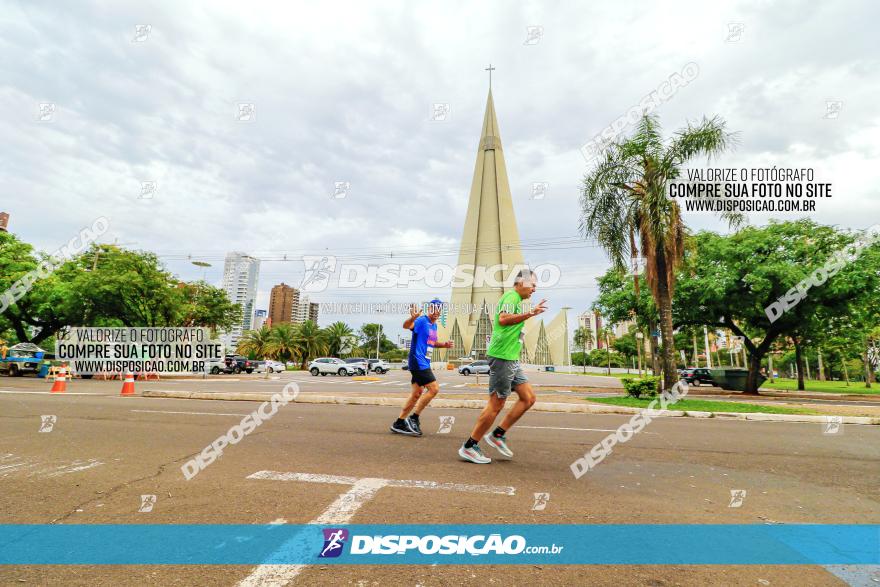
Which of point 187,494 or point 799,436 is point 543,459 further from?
point 799,436

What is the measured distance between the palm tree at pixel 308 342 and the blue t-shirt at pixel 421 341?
54.5m

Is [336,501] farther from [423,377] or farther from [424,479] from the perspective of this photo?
[423,377]

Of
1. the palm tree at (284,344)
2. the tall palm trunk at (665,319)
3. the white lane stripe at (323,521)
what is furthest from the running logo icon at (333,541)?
the palm tree at (284,344)

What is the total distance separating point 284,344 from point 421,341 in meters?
54.5

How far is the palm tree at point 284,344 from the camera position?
56062 millimetres

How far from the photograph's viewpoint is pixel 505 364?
4.46 m

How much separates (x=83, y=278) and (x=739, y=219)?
31.6 m

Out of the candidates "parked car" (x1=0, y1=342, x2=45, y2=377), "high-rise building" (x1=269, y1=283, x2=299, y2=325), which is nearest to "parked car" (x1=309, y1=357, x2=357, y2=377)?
"parked car" (x1=0, y1=342, x2=45, y2=377)

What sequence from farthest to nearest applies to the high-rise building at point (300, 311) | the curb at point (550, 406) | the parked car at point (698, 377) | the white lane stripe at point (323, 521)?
the high-rise building at point (300, 311), the parked car at point (698, 377), the curb at point (550, 406), the white lane stripe at point (323, 521)

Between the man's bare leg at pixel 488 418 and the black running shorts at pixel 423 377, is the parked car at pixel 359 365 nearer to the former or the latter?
the black running shorts at pixel 423 377

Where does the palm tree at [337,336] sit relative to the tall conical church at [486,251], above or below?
below

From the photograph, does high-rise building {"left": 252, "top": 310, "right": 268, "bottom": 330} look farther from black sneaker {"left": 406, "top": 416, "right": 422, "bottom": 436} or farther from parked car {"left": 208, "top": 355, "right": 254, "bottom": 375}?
black sneaker {"left": 406, "top": 416, "right": 422, "bottom": 436}

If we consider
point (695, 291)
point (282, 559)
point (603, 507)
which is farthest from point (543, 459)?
point (695, 291)

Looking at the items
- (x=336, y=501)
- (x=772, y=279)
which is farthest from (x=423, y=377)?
(x=772, y=279)
